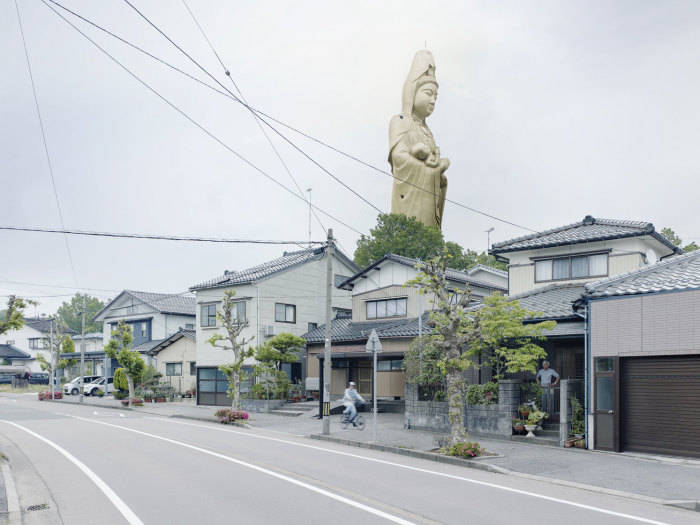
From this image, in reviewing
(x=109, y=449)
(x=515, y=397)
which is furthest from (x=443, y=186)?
(x=109, y=449)

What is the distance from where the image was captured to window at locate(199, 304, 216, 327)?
3888cm

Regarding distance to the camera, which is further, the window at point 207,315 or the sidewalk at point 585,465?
the window at point 207,315

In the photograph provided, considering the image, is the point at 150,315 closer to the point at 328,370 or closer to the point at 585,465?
the point at 328,370

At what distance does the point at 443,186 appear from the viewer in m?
60.4

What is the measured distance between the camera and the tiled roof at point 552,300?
20.5 metres

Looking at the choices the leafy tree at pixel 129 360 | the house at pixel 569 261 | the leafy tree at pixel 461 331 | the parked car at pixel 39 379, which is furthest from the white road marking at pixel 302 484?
the parked car at pixel 39 379

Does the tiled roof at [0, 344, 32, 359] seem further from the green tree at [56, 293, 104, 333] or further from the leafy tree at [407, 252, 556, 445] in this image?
the leafy tree at [407, 252, 556, 445]

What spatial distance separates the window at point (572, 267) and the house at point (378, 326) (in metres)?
5.58

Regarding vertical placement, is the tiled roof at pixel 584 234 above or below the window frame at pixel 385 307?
above

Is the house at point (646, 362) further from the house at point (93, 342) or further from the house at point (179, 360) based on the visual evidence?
the house at point (93, 342)

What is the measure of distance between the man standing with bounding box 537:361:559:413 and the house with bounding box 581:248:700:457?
2722mm

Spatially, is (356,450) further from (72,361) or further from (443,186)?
(72,361)

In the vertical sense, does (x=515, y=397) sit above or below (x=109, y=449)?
above

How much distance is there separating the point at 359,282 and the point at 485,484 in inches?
848
